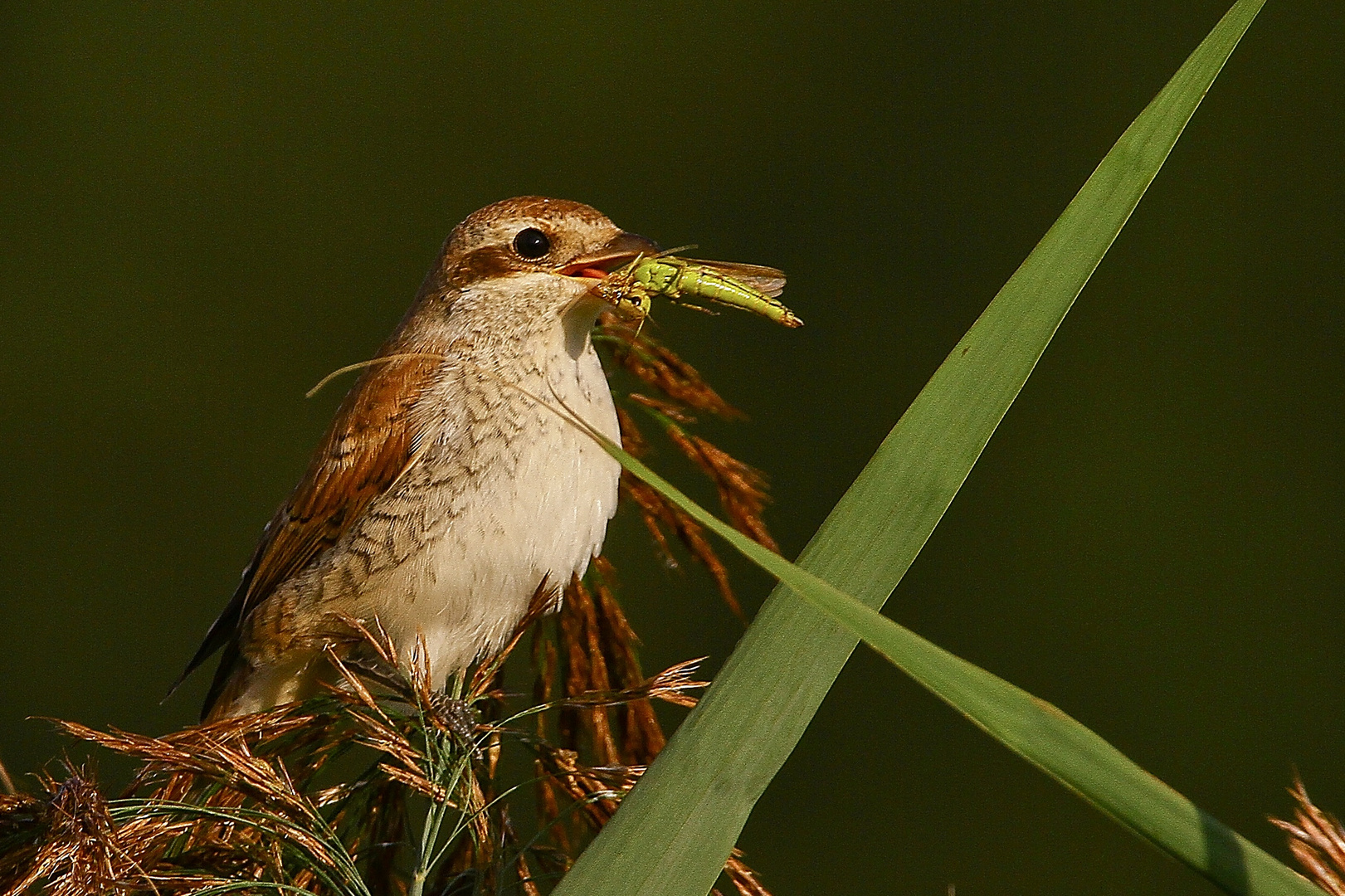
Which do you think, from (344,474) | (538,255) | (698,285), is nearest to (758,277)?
(698,285)

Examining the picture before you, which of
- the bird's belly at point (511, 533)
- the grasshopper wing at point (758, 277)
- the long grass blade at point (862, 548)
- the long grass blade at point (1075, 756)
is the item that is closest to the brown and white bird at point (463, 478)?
the bird's belly at point (511, 533)

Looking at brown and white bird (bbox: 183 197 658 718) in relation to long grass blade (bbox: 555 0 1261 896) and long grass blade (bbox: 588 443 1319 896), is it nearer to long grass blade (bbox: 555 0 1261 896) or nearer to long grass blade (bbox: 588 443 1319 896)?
long grass blade (bbox: 555 0 1261 896)

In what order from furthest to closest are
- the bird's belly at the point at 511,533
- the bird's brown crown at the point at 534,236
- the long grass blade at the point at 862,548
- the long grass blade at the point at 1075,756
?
the bird's brown crown at the point at 534,236
the bird's belly at the point at 511,533
the long grass blade at the point at 862,548
the long grass blade at the point at 1075,756

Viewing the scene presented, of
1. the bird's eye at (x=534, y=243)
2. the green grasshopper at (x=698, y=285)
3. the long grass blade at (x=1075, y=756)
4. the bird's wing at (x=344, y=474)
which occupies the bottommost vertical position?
the long grass blade at (x=1075, y=756)

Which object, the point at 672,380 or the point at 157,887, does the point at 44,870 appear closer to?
the point at 157,887

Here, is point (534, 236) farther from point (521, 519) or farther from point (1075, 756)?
point (1075, 756)

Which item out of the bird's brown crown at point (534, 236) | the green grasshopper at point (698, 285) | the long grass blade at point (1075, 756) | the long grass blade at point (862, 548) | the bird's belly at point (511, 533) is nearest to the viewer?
the long grass blade at point (1075, 756)

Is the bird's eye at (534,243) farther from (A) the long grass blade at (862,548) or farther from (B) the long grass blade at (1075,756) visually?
(B) the long grass blade at (1075,756)

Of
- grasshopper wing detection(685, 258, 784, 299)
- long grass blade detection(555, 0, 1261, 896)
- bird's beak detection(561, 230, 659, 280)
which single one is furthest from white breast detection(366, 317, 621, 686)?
long grass blade detection(555, 0, 1261, 896)

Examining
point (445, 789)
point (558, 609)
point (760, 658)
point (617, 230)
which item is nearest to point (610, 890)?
point (760, 658)
